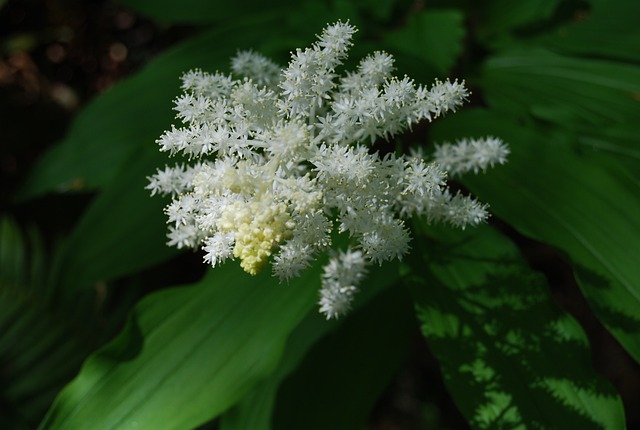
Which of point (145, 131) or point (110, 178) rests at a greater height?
point (145, 131)

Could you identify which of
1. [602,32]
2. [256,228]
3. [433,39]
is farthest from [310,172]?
[602,32]

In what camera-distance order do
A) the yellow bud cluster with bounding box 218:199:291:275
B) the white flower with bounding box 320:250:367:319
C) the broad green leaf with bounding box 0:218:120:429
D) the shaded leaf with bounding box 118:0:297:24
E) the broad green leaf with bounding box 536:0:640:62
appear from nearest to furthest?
1. the yellow bud cluster with bounding box 218:199:291:275
2. the white flower with bounding box 320:250:367:319
3. the broad green leaf with bounding box 536:0:640:62
4. the broad green leaf with bounding box 0:218:120:429
5. the shaded leaf with bounding box 118:0:297:24

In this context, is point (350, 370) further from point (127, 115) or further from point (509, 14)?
point (509, 14)

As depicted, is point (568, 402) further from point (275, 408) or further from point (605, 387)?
point (275, 408)

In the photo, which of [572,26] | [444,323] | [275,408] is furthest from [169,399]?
[572,26]

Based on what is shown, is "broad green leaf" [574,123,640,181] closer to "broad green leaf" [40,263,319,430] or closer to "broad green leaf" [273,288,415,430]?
"broad green leaf" [273,288,415,430]

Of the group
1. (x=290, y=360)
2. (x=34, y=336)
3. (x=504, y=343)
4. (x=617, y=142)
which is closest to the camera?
(x=504, y=343)

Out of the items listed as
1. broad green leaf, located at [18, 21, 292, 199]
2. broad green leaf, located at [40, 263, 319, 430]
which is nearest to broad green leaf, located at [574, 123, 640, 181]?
broad green leaf, located at [40, 263, 319, 430]
